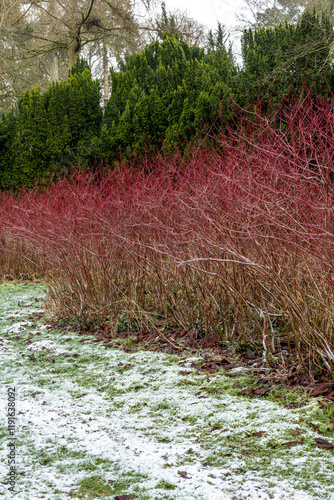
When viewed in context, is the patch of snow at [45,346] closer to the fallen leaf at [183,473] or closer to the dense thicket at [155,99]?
the fallen leaf at [183,473]

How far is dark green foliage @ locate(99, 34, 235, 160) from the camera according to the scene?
7.90 m

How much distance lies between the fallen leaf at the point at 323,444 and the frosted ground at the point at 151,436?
0.02m

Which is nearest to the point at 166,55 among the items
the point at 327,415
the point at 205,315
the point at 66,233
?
the point at 66,233

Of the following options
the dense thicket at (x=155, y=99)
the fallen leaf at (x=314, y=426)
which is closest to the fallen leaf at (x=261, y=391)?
the fallen leaf at (x=314, y=426)

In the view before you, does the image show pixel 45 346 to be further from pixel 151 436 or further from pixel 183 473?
pixel 183 473

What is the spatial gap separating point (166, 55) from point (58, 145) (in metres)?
3.13

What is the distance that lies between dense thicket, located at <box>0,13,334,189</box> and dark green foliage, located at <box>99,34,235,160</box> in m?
0.02

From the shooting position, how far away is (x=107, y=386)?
3.13m

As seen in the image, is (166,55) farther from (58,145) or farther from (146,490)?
(146,490)

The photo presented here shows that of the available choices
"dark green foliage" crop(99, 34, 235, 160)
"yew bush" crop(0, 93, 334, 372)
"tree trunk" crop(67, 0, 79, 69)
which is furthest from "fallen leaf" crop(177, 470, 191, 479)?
"tree trunk" crop(67, 0, 79, 69)

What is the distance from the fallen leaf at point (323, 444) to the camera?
6.90ft

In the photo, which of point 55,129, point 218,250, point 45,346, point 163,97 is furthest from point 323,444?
point 55,129

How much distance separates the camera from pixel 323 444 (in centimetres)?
213

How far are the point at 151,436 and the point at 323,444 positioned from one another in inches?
34.8
